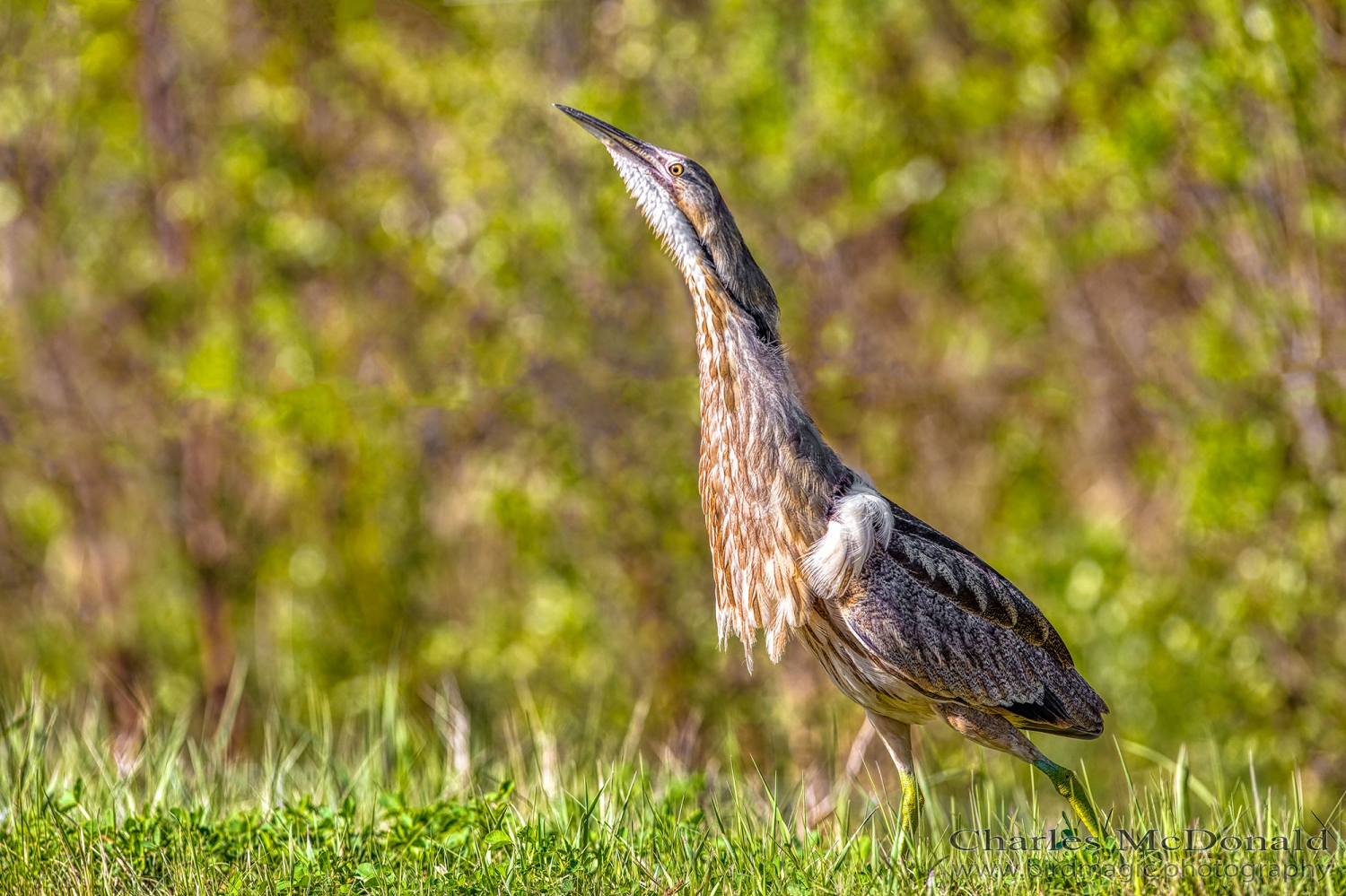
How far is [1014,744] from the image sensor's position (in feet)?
13.0

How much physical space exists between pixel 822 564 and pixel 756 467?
0.33 m

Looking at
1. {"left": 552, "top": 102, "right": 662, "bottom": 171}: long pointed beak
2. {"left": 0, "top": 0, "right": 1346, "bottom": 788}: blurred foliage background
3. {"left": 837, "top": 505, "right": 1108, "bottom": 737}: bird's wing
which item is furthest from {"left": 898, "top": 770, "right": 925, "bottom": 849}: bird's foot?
{"left": 0, "top": 0, "right": 1346, "bottom": 788}: blurred foliage background

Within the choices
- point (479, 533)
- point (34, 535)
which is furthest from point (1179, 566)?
point (34, 535)

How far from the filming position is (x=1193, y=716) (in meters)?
7.78

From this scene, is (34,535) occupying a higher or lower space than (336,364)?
lower

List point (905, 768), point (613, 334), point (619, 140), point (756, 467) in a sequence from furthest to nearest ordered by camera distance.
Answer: point (613, 334) < point (619, 140) < point (905, 768) < point (756, 467)

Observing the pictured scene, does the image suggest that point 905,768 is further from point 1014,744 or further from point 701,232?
point 701,232

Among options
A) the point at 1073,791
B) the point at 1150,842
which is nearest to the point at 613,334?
the point at 1073,791

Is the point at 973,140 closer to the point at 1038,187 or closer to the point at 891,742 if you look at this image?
the point at 1038,187

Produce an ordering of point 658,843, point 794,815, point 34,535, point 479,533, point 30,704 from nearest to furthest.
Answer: point 658,843 < point 794,815 < point 30,704 < point 34,535 < point 479,533

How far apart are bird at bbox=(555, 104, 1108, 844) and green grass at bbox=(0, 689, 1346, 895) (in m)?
0.26

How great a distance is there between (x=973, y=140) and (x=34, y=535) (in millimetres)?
6376

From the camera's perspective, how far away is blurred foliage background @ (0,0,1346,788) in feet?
23.4

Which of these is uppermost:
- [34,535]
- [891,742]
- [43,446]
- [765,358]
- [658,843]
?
[765,358]
